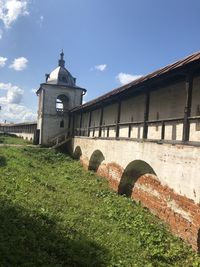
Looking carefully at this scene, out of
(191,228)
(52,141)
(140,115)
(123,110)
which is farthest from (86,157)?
(191,228)

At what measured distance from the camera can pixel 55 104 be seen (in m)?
31.1

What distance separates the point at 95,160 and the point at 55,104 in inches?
510

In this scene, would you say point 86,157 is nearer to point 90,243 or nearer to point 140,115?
point 140,115

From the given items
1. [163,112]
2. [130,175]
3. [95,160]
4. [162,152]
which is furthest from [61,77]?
[162,152]

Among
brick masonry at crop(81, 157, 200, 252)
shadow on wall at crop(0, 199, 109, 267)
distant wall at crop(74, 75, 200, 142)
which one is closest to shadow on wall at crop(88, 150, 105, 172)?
distant wall at crop(74, 75, 200, 142)

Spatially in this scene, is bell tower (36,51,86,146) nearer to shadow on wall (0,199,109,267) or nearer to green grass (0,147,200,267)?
green grass (0,147,200,267)

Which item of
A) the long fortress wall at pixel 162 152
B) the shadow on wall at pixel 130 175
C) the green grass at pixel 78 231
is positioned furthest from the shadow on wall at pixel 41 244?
the shadow on wall at pixel 130 175

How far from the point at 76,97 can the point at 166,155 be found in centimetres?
2255

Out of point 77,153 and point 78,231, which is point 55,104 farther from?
point 78,231

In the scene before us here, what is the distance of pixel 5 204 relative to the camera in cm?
978

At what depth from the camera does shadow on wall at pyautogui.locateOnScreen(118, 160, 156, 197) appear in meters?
12.6

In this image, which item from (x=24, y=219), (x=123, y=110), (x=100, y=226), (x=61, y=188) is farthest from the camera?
(x=123, y=110)

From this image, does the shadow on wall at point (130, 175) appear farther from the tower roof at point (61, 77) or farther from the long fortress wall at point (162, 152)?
the tower roof at point (61, 77)

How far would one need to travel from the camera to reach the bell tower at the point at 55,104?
3061cm
